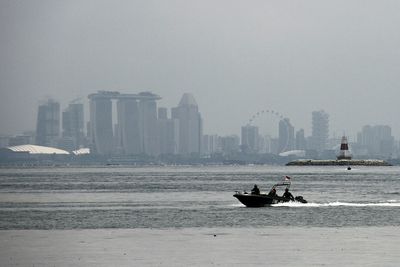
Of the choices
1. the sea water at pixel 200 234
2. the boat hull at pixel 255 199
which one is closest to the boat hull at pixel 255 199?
the boat hull at pixel 255 199

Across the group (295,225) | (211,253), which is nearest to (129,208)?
(295,225)

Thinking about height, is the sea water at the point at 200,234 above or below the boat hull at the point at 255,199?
below

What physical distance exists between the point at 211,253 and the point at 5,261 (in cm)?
964

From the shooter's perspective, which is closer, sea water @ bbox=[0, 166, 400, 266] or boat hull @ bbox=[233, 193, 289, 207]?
sea water @ bbox=[0, 166, 400, 266]

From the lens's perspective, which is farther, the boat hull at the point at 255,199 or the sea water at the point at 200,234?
the boat hull at the point at 255,199

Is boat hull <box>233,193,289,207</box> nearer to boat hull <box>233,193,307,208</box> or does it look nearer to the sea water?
boat hull <box>233,193,307,208</box>

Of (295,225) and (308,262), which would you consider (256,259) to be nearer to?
(308,262)

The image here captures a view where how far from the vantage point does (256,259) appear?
47.5 metres

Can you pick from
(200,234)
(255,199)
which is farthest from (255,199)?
(200,234)

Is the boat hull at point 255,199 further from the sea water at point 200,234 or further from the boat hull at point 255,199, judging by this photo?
the sea water at point 200,234

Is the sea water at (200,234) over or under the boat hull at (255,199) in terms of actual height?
under

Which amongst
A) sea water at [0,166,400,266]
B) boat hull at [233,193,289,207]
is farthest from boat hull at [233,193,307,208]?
sea water at [0,166,400,266]

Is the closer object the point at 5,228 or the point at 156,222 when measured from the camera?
the point at 5,228

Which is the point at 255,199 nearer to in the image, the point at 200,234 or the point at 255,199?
the point at 255,199
